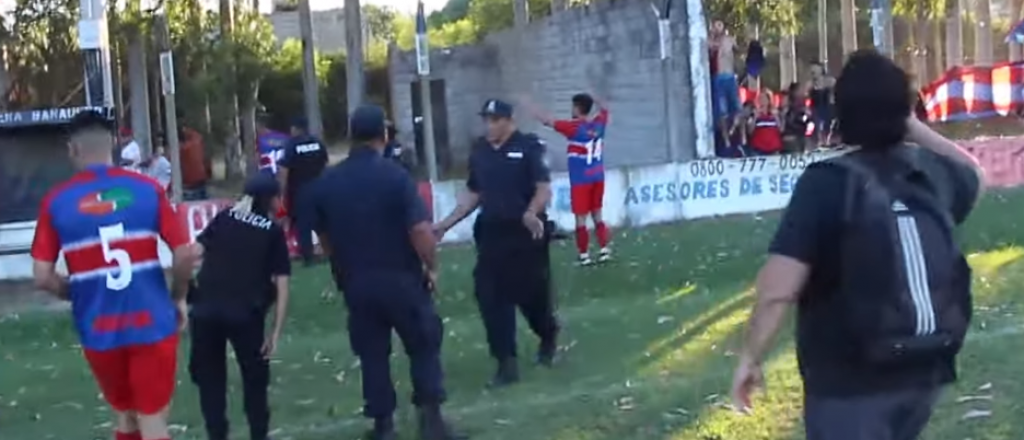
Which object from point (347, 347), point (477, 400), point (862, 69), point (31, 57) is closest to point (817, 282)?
point (862, 69)

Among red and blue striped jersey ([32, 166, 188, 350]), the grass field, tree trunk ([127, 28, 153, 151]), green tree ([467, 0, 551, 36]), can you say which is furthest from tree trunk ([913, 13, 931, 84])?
red and blue striped jersey ([32, 166, 188, 350])

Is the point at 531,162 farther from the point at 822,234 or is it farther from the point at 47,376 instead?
the point at 822,234

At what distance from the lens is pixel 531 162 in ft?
36.7

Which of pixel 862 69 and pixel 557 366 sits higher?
pixel 862 69

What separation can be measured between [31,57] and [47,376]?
102 feet

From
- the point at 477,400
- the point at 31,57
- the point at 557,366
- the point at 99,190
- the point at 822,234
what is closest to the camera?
the point at 822,234

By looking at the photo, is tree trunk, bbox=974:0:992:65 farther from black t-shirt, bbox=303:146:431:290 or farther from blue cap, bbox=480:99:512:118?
black t-shirt, bbox=303:146:431:290

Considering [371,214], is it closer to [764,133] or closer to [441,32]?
[764,133]

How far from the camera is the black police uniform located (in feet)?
36.4

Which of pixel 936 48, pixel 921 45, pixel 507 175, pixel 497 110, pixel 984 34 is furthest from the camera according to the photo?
pixel 936 48

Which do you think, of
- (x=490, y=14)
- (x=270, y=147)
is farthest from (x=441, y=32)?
(x=270, y=147)

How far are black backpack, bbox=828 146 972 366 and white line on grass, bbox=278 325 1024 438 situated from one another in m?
5.15

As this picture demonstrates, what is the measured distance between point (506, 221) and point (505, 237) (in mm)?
106

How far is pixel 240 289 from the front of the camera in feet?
30.7
